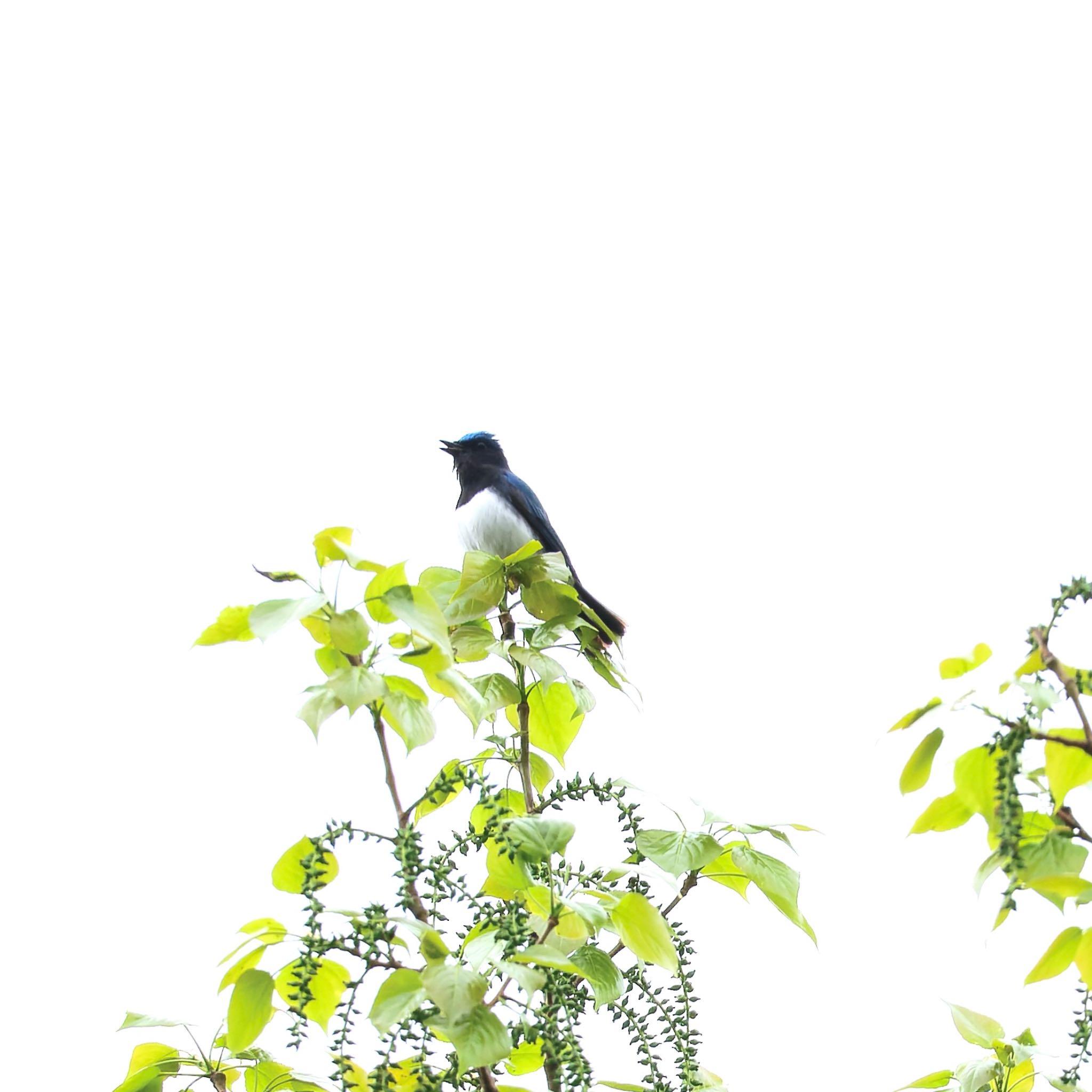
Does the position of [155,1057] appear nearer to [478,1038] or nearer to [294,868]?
[294,868]

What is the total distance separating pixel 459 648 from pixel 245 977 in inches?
23.5

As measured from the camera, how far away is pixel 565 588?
2002 millimetres

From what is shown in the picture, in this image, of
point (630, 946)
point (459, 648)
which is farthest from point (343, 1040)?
point (459, 648)

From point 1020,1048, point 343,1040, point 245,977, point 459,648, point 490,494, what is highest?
point 490,494

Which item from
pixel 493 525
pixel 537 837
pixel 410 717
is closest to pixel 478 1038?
pixel 537 837

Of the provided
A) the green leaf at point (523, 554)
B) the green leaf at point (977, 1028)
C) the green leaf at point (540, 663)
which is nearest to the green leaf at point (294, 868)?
the green leaf at point (540, 663)

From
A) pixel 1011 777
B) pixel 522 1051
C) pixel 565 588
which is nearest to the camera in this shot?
pixel 1011 777

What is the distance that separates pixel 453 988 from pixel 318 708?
12.0 inches

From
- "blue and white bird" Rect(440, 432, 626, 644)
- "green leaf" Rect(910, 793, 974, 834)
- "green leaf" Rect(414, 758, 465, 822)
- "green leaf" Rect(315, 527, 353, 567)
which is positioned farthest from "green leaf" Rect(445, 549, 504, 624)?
"blue and white bird" Rect(440, 432, 626, 644)

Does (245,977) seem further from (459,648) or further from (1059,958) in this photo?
(1059,958)

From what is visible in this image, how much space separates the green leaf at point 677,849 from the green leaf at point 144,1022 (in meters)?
0.61

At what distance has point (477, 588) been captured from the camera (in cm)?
190

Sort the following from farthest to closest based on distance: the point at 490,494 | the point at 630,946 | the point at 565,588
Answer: the point at 490,494 < the point at 565,588 < the point at 630,946

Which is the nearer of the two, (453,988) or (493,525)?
(453,988)
